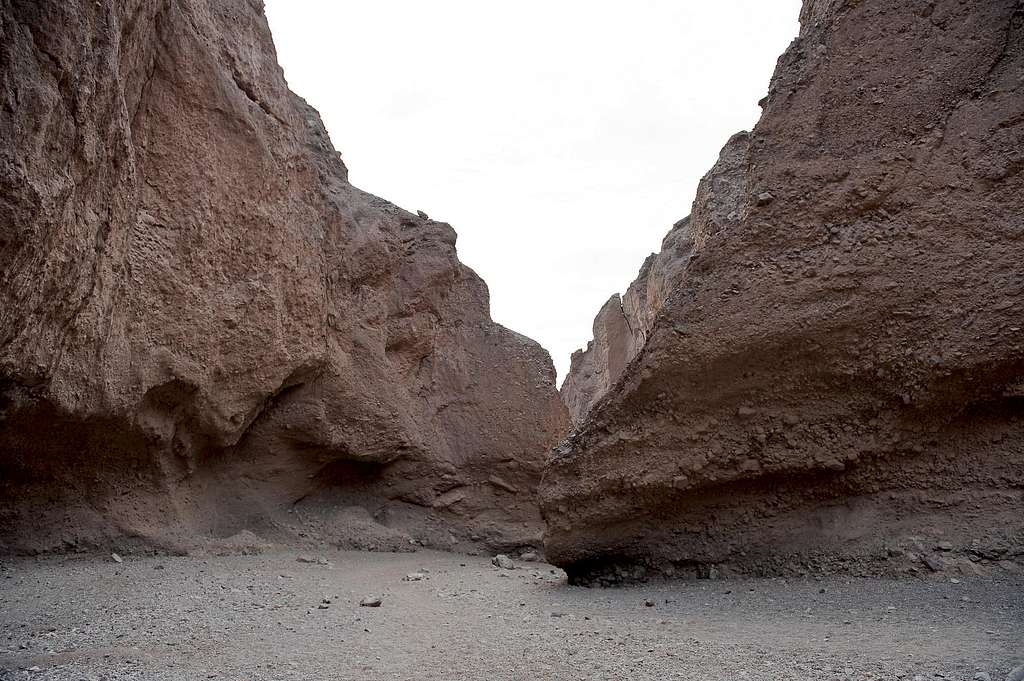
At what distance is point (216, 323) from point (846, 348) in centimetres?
424

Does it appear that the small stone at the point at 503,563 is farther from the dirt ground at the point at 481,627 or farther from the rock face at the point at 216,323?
the dirt ground at the point at 481,627

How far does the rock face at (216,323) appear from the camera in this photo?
3203 millimetres

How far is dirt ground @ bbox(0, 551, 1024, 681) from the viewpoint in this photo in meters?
2.70

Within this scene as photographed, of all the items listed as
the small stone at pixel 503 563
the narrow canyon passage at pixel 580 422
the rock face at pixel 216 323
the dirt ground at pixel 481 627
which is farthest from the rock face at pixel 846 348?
the rock face at pixel 216 323

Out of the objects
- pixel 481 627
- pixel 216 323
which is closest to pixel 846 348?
pixel 481 627

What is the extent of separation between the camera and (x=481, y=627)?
11.8ft

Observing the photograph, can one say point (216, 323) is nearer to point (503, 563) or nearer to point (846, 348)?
point (503, 563)

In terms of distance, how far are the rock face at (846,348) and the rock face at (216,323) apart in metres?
2.74

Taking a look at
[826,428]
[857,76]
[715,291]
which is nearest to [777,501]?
[826,428]

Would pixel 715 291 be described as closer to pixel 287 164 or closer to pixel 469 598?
pixel 469 598

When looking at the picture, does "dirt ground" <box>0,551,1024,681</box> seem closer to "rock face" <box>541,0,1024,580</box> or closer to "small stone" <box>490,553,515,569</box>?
"rock face" <box>541,0,1024,580</box>

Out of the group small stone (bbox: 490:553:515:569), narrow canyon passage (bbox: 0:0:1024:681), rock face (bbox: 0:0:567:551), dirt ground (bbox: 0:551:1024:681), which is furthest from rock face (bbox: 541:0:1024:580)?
rock face (bbox: 0:0:567:551)

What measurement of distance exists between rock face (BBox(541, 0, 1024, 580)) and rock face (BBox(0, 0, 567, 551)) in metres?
2.74

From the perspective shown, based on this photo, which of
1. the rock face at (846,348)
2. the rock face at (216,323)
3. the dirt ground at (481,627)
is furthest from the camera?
the rock face at (846,348)
